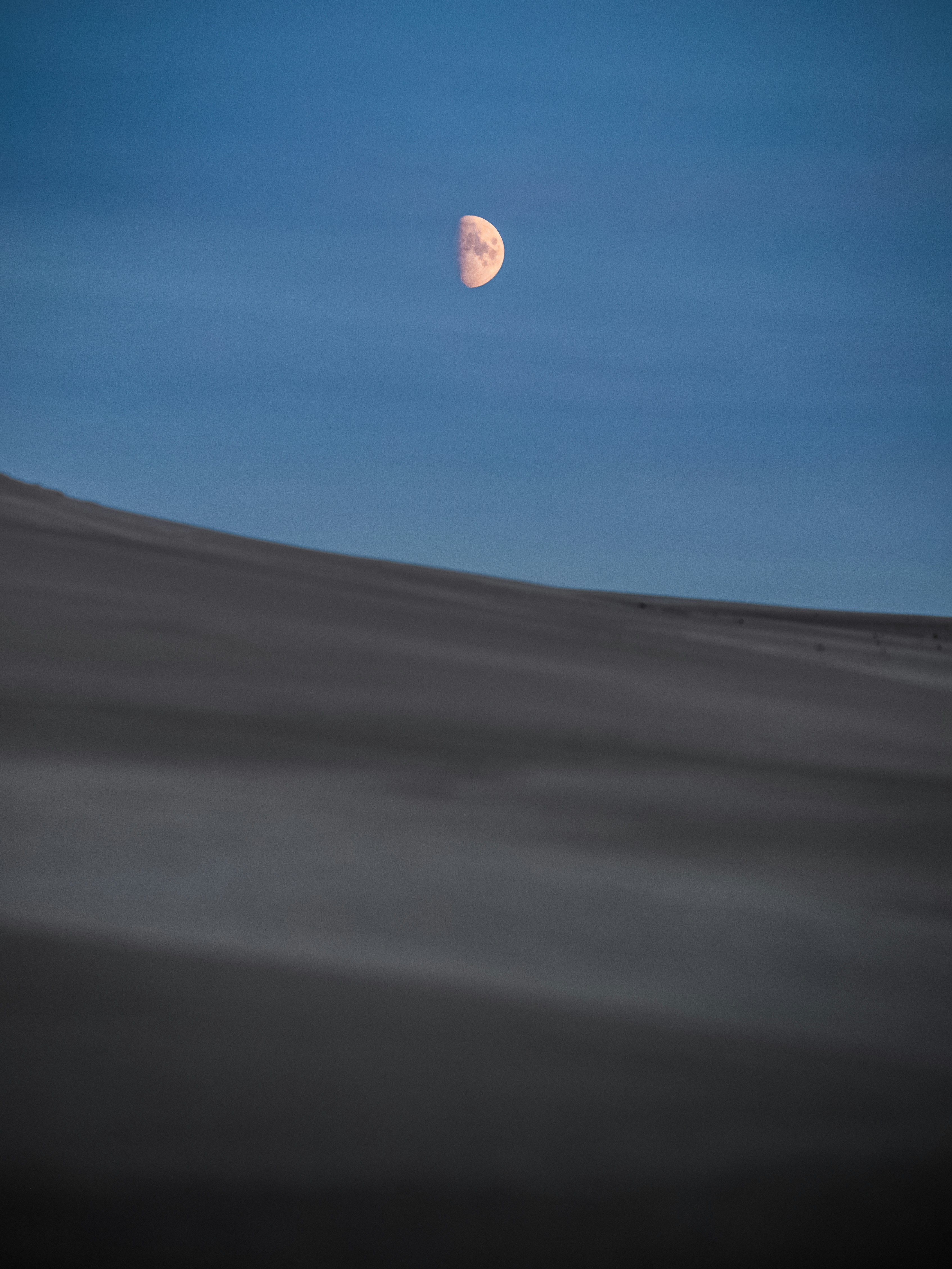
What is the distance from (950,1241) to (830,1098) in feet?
0.53

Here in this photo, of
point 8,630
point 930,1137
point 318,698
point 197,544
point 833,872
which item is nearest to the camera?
point 930,1137

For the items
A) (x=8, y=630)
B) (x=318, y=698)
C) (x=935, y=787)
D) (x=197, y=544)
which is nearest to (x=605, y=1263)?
(x=935, y=787)

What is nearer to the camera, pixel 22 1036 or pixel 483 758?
pixel 22 1036

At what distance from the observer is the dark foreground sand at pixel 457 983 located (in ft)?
2.25

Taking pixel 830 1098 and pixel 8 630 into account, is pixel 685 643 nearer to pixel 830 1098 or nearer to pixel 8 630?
pixel 8 630

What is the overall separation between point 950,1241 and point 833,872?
0.80 meters

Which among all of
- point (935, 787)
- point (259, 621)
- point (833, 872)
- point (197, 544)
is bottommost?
point (833, 872)

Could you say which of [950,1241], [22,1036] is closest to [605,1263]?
[950,1241]

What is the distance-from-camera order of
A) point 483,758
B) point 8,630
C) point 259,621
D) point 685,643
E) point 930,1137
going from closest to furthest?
point 930,1137 < point 483,758 < point 8,630 < point 259,621 < point 685,643

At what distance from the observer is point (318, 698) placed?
245cm

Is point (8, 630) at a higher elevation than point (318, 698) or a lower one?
higher

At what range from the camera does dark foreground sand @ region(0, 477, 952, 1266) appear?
0.69 metres

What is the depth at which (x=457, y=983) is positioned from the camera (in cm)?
100

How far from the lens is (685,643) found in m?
4.16
